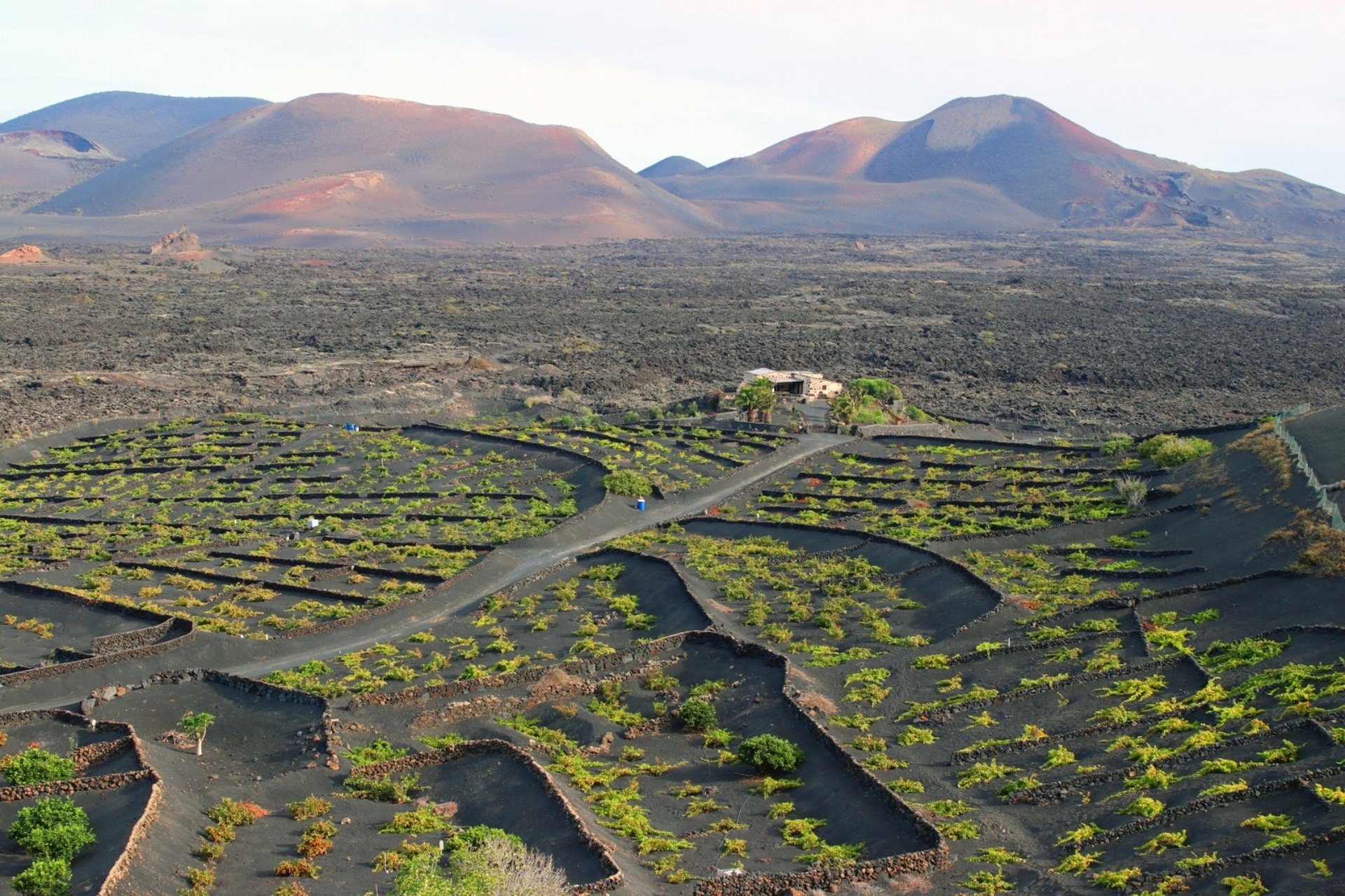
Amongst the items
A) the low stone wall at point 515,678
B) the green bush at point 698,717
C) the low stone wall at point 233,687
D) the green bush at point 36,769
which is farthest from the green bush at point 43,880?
the green bush at point 698,717

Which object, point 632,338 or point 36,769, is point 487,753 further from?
point 632,338

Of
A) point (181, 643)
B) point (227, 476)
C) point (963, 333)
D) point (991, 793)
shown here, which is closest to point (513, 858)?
point (991, 793)

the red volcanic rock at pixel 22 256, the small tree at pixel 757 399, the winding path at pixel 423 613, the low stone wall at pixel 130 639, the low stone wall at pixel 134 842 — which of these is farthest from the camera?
the red volcanic rock at pixel 22 256

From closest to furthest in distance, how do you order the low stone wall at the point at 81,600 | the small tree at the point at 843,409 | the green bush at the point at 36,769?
the green bush at the point at 36,769
the low stone wall at the point at 81,600
the small tree at the point at 843,409

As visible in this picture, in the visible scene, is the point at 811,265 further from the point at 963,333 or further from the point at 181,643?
the point at 181,643

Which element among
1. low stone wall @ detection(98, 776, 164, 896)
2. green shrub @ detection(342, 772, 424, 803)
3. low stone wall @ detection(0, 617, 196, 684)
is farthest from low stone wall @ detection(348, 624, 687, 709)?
low stone wall @ detection(98, 776, 164, 896)

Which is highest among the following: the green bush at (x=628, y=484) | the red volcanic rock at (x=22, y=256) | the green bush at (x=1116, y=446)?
the red volcanic rock at (x=22, y=256)

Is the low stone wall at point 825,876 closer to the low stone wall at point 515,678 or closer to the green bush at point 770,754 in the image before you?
the green bush at point 770,754
